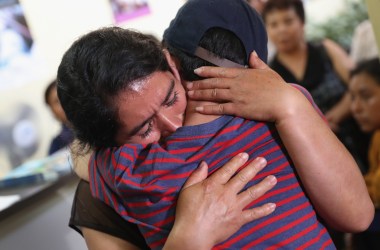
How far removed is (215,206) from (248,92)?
27 centimetres

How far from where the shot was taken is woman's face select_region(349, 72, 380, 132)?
8.01 ft

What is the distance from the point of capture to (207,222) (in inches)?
36.3

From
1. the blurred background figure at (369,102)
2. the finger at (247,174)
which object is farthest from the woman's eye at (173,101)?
the blurred background figure at (369,102)

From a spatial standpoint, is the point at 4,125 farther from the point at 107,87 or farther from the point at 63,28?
the point at 107,87

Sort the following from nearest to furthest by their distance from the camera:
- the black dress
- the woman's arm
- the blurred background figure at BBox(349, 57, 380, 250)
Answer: the woman's arm, the black dress, the blurred background figure at BBox(349, 57, 380, 250)

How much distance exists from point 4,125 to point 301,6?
8.54 feet

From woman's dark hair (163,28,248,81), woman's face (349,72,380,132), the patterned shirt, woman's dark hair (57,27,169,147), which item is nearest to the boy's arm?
woman's dark hair (57,27,169,147)

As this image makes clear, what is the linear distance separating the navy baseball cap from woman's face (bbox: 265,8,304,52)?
1.95 m

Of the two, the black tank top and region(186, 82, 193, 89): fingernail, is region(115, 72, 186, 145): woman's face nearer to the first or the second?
region(186, 82, 193, 89): fingernail

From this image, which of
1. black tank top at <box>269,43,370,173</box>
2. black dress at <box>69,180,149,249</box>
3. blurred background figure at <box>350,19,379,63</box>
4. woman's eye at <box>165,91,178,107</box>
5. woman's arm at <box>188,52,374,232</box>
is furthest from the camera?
blurred background figure at <box>350,19,379,63</box>

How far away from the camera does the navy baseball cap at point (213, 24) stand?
3.10 feet

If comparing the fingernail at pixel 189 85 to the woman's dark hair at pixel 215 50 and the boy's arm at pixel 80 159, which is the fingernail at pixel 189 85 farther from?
the boy's arm at pixel 80 159

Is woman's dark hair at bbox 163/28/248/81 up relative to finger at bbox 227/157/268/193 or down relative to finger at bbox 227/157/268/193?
up

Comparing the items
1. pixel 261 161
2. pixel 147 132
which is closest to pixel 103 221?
pixel 147 132
